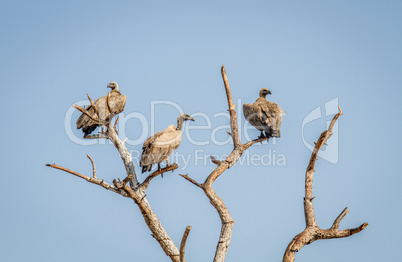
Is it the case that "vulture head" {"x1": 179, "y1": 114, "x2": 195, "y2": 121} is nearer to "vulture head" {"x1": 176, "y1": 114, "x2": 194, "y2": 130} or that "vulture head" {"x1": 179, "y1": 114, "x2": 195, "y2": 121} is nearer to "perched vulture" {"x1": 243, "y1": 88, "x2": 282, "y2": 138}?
"vulture head" {"x1": 176, "y1": 114, "x2": 194, "y2": 130}

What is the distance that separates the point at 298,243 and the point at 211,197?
1.59 metres

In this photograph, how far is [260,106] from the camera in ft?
41.7

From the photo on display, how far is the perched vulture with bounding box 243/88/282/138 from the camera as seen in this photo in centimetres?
1218

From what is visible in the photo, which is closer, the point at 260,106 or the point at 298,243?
the point at 298,243

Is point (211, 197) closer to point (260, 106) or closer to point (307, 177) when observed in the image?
point (307, 177)

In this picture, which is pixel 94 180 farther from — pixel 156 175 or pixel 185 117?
pixel 185 117

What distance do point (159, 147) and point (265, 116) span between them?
2.78 meters

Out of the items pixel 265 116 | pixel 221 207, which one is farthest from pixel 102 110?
pixel 265 116

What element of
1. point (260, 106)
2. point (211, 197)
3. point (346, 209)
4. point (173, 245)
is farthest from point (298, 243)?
point (260, 106)

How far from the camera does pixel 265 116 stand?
40.6 ft

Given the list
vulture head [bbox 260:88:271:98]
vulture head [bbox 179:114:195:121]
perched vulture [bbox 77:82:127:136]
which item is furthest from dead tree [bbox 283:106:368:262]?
vulture head [bbox 260:88:271:98]

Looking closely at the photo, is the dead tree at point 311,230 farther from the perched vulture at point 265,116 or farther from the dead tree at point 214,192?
the perched vulture at point 265,116

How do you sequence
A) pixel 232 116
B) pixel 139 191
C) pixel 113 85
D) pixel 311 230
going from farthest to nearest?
pixel 113 85
pixel 232 116
pixel 139 191
pixel 311 230

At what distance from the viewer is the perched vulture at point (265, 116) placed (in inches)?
480
